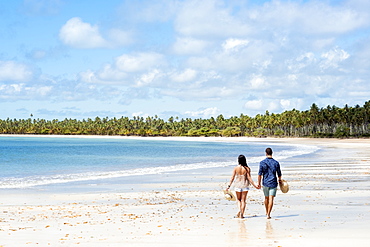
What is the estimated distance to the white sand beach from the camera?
1102cm

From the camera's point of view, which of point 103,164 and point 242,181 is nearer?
point 242,181

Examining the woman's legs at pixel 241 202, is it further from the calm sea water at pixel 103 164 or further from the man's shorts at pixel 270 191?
the calm sea water at pixel 103 164

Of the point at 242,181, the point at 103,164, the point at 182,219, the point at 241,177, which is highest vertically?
the point at 241,177

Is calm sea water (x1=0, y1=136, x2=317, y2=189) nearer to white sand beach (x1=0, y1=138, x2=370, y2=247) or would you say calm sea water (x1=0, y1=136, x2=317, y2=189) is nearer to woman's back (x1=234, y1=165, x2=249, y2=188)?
white sand beach (x1=0, y1=138, x2=370, y2=247)

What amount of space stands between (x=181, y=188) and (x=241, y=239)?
39.6 feet

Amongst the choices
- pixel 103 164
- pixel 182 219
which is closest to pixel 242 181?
pixel 182 219

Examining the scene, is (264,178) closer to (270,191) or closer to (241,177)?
(270,191)

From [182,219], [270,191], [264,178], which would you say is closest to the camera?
[270,191]

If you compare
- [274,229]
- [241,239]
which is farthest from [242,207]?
[241,239]

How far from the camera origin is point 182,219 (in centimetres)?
1384

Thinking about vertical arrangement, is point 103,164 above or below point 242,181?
below

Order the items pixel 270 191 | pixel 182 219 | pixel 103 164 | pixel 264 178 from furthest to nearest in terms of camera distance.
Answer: pixel 103 164, pixel 182 219, pixel 264 178, pixel 270 191

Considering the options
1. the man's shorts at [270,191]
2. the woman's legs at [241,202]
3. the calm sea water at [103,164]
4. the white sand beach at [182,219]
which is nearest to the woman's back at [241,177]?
the woman's legs at [241,202]

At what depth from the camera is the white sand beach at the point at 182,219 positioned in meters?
11.0
